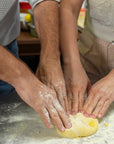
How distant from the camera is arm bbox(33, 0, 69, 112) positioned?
119 cm

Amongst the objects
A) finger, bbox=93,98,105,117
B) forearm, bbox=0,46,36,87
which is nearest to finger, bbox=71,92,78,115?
finger, bbox=93,98,105,117

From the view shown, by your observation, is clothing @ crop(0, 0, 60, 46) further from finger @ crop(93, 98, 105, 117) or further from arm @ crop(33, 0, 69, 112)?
finger @ crop(93, 98, 105, 117)

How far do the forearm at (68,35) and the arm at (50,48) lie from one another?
7cm

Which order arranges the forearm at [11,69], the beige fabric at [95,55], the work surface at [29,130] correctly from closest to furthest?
the forearm at [11,69] → the work surface at [29,130] → the beige fabric at [95,55]

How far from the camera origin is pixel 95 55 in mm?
1565

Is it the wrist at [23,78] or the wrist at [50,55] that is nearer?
the wrist at [23,78]

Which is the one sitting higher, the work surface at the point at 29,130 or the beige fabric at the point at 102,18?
the beige fabric at the point at 102,18

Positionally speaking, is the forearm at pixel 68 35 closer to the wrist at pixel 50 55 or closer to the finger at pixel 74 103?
the wrist at pixel 50 55

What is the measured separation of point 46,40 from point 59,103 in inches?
15.8

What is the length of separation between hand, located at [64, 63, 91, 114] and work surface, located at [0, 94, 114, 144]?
179 mm

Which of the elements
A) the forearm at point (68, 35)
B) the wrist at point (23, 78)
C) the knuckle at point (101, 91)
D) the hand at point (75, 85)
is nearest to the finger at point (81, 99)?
the hand at point (75, 85)

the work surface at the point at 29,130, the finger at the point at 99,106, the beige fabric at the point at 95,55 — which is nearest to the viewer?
the work surface at the point at 29,130

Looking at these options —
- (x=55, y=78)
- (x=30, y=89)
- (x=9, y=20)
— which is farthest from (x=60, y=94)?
(x=9, y=20)

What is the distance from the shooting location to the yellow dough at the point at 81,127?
110cm
